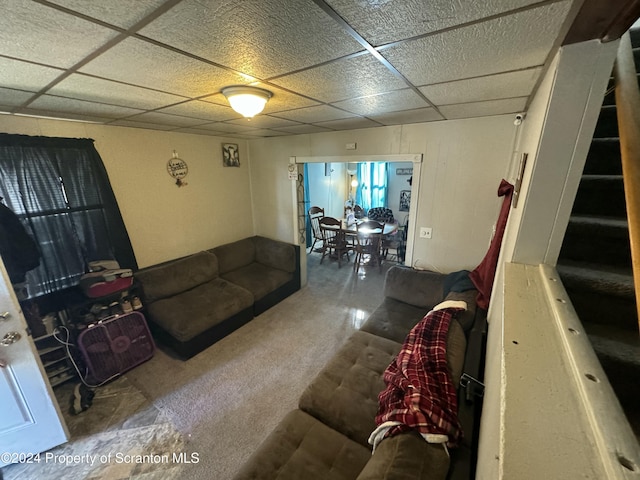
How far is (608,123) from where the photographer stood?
147cm

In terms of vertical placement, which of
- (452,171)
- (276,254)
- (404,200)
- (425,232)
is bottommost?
(276,254)

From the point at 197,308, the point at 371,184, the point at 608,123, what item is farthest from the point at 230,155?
the point at 371,184

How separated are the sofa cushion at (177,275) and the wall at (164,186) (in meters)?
0.26

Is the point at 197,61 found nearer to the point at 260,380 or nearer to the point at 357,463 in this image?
the point at 357,463

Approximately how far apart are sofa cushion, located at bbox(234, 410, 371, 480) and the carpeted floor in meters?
0.50

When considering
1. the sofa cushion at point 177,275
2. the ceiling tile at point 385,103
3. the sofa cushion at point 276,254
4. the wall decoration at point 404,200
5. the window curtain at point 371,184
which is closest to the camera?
the ceiling tile at point 385,103

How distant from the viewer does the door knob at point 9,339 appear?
1458mm

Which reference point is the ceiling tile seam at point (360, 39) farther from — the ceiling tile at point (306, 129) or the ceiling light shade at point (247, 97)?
the ceiling tile at point (306, 129)

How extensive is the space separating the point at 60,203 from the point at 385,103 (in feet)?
9.52

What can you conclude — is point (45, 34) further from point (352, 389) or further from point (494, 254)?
point (494, 254)

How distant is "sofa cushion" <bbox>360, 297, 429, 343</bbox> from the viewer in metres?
2.26

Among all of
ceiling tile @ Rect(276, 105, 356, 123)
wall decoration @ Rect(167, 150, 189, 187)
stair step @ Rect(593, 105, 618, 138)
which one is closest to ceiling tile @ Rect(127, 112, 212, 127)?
wall decoration @ Rect(167, 150, 189, 187)

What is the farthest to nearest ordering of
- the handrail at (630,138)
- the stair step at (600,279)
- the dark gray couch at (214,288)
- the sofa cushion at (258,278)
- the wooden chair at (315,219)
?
the wooden chair at (315,219) < the sofa cushion at (258,278) < the dark gray couch at (214,288) < the stair step at (600,279) < the handrail at (630,138)

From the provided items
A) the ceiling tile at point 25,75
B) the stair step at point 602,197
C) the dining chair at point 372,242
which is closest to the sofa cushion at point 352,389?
the stair step at point 602,197
